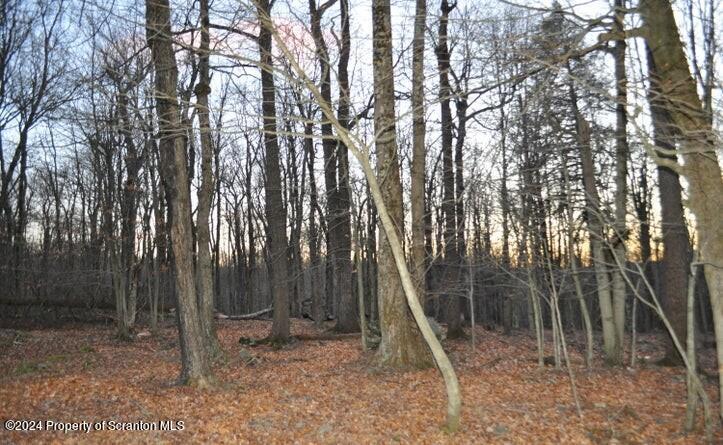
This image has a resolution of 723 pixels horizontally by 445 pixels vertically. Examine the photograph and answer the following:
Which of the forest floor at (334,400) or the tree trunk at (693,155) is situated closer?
the tree trunk at (693,155)

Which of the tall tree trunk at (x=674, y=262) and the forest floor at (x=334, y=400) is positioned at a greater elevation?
the tall tree trunk at (x=674, y=262)

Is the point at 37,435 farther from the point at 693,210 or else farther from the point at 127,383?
the point at 693,210

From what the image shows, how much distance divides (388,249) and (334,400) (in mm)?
2985

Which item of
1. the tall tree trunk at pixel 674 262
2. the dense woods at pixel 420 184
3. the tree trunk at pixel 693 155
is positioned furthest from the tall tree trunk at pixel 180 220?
the tall tree trunk at pixel 674 262

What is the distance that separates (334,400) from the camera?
745 centimetres

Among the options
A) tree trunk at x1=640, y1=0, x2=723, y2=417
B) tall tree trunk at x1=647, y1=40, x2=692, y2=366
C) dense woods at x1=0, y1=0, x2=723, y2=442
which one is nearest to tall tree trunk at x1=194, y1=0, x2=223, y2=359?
dense woods at x1=0, y1=0, x2=723, y2=442

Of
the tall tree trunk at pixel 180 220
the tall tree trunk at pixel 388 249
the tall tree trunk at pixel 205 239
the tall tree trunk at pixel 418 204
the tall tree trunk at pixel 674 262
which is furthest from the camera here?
the tall tree trunk at pixel 205 239

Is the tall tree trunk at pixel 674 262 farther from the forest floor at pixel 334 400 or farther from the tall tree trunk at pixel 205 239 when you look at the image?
the tall tree trunk at pixel 205 239

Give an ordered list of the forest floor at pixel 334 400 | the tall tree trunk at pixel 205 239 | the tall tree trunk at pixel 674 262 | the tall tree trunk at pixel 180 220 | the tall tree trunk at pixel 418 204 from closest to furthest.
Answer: the forest floor at pixel 334 400 < the tall tree trunk at pixel 180 220 < the tall tree trunk at pixel 418 204 < the tall tree trunk at pixel 674 262 < the tall tree trunk at pixel 205 239

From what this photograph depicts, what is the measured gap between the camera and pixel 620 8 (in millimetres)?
5051

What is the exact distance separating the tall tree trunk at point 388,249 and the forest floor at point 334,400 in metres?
0.43

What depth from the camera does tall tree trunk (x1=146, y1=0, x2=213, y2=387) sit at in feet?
25.7

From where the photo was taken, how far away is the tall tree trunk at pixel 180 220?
7824 millimetres

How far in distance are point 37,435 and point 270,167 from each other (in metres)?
8.91
